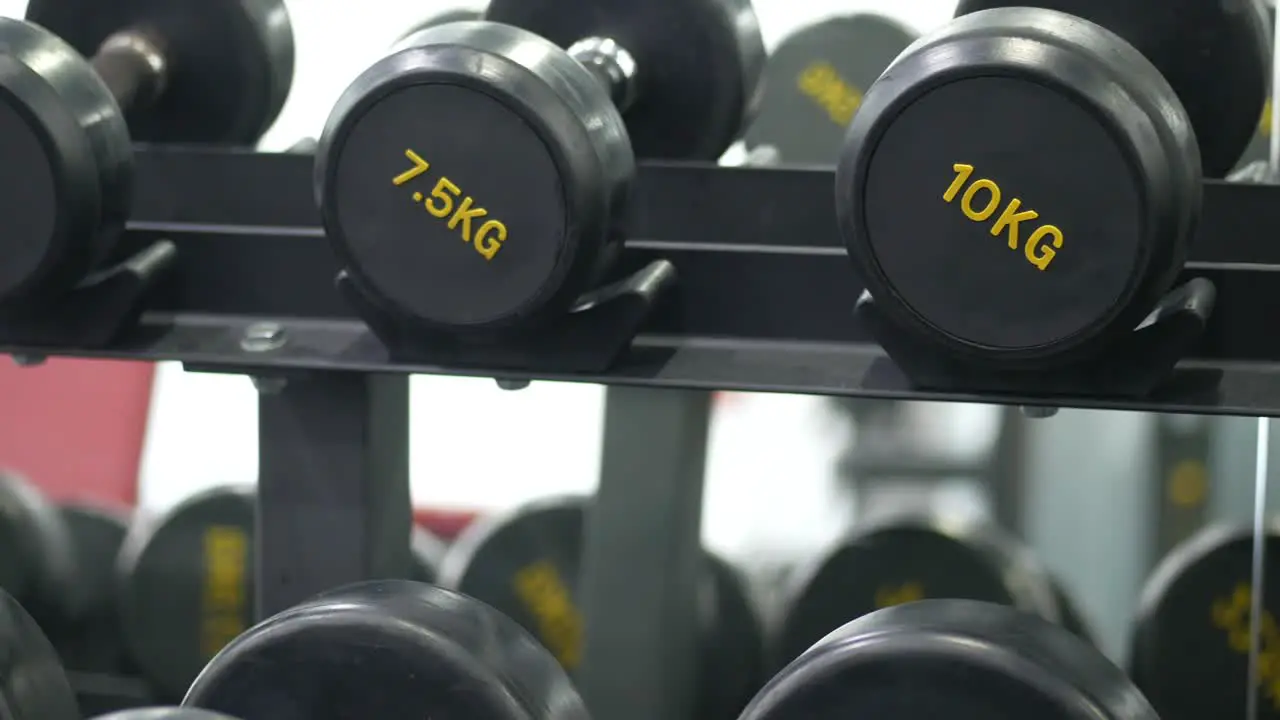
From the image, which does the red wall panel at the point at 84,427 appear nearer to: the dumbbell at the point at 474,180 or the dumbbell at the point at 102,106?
the dumbbell at the point at 102,106

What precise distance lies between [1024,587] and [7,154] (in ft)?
3.05

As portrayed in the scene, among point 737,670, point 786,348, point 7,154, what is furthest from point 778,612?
point 7,154

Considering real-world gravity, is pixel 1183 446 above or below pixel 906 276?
below

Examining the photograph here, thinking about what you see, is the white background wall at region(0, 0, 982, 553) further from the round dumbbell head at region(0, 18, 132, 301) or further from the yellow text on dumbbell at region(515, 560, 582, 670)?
the round dumbbell head at region(0, 18, 132, 301)

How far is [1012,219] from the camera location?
73cm

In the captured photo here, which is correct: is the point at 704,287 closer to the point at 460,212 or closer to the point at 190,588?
the point at 460,212

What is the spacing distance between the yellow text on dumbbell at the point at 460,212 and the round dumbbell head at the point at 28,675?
1.14 ft

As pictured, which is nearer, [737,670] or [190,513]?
[737,670]

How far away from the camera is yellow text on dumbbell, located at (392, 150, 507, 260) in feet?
2.68

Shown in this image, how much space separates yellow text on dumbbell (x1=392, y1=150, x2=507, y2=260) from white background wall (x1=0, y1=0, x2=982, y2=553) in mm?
1375

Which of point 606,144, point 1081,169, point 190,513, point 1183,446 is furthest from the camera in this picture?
point 1183,446

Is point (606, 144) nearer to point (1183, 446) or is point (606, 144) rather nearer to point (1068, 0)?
point (1068, 0)

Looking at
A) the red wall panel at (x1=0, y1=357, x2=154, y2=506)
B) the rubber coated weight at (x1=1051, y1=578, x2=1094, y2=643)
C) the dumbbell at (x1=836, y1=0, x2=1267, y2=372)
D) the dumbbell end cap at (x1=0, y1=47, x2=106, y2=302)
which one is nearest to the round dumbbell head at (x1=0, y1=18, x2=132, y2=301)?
the dumbbell end cap at (x1=0, y1=47, x2=106, y2=302)

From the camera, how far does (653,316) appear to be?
920 mm
